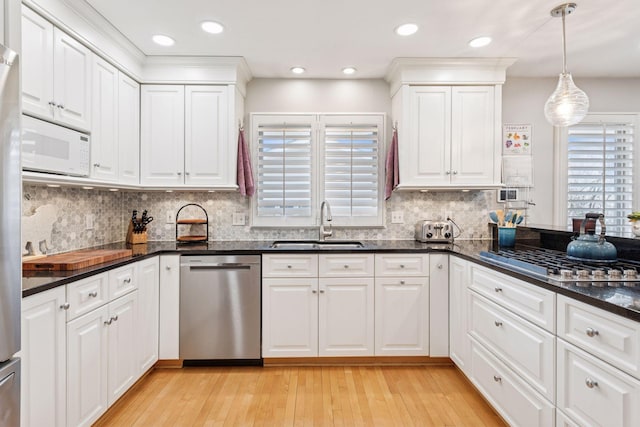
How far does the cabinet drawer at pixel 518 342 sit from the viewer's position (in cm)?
154

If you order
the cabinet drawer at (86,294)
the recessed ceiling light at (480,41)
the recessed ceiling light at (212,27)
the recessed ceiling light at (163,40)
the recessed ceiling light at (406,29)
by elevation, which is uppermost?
the recessed ceiling light at (480,41)

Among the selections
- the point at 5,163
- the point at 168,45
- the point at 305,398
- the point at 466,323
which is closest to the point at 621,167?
the point at 466,323

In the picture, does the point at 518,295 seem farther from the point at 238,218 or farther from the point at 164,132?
the point at 164,132

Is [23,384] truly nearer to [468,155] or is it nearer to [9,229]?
[9,229]

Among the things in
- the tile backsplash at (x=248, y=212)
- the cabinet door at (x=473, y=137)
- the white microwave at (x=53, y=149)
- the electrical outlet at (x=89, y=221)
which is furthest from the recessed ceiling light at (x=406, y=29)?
the electrical outlet at (x=89, y=221)

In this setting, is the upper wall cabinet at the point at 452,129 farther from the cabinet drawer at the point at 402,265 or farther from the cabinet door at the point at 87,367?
the cabinet door at the point at 87,367

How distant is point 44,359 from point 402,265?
222cm

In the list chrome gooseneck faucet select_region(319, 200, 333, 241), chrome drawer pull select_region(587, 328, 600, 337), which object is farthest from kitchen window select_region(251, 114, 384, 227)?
chrome drawer pull select_region(587, 328, 600, 337)

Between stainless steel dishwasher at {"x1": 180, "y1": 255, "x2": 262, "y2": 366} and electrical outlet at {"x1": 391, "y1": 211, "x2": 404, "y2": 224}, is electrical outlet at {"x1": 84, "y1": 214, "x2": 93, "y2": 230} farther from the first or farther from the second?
electrical outlet at {"x1": 391, "y1": 211, "x2": 404, "y2": 224}

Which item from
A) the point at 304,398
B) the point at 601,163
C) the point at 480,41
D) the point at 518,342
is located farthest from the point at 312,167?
the point at 601,163

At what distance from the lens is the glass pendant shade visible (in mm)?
2117

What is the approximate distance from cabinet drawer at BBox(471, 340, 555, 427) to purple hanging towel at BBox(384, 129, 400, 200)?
1397 millimetres

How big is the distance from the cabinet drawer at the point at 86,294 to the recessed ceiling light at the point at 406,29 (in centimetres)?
245

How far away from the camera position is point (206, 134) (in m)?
2.88
